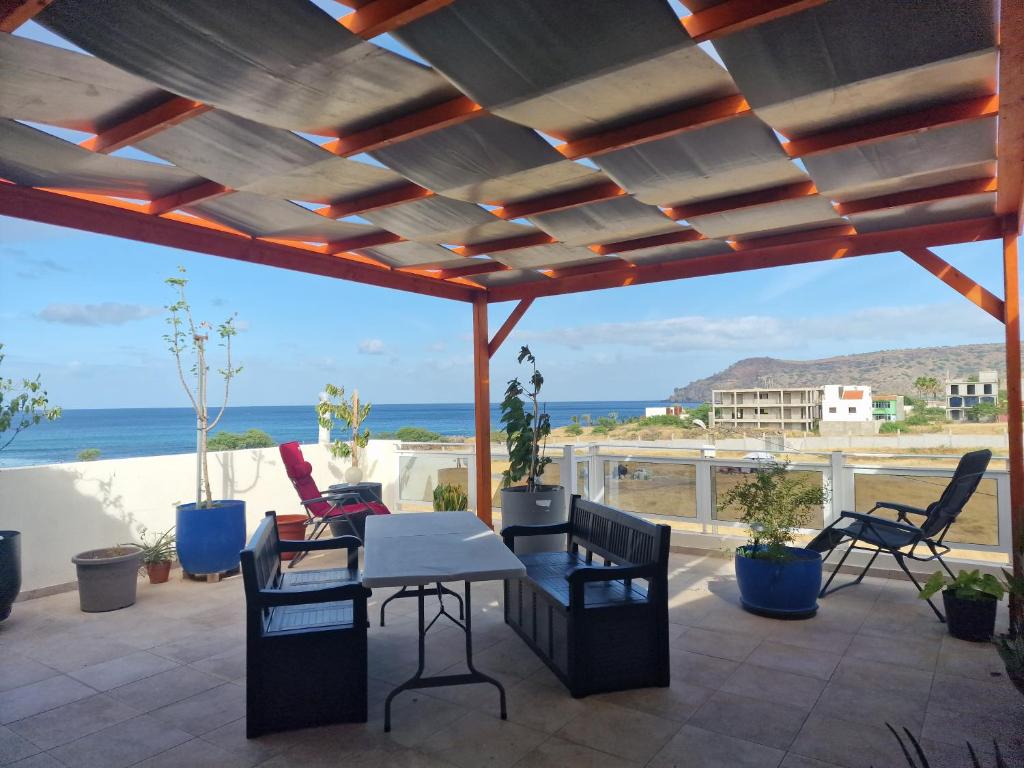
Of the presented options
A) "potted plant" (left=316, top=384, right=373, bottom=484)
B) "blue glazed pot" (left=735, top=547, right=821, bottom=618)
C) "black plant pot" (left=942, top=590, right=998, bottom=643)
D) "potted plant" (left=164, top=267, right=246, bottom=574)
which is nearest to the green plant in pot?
"black plant pot" (left=942, top=590, right=998, bottom=643)

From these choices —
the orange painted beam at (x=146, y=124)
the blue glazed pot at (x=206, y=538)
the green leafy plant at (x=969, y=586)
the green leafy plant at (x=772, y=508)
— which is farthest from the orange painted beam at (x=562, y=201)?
the blue glazed pot at (x=206, y=538)

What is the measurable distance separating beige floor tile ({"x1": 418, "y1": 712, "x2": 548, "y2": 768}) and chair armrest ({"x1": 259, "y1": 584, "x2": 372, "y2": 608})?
0.70m

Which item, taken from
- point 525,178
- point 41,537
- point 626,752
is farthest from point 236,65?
point 41,537

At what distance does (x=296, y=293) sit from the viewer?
170 feet

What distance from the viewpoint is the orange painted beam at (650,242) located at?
483 centimetres

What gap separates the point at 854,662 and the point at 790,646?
0.35 metres

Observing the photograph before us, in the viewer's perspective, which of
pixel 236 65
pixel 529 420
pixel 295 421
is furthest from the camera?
pixel 295 421

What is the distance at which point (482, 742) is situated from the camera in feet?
9.02

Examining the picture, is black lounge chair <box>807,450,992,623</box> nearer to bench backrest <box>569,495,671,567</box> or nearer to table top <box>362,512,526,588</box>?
bench backrest <box>569,495,671,567</box>

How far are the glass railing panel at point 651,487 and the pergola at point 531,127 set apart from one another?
2.36m

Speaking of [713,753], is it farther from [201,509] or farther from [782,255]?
[201,509]

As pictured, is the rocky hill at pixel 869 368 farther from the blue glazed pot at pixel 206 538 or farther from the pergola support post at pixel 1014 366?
the blue glazed pot at pixel 206 538

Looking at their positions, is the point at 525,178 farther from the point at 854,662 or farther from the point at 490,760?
the point at 854,662

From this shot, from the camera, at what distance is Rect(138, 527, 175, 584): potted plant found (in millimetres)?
5324
